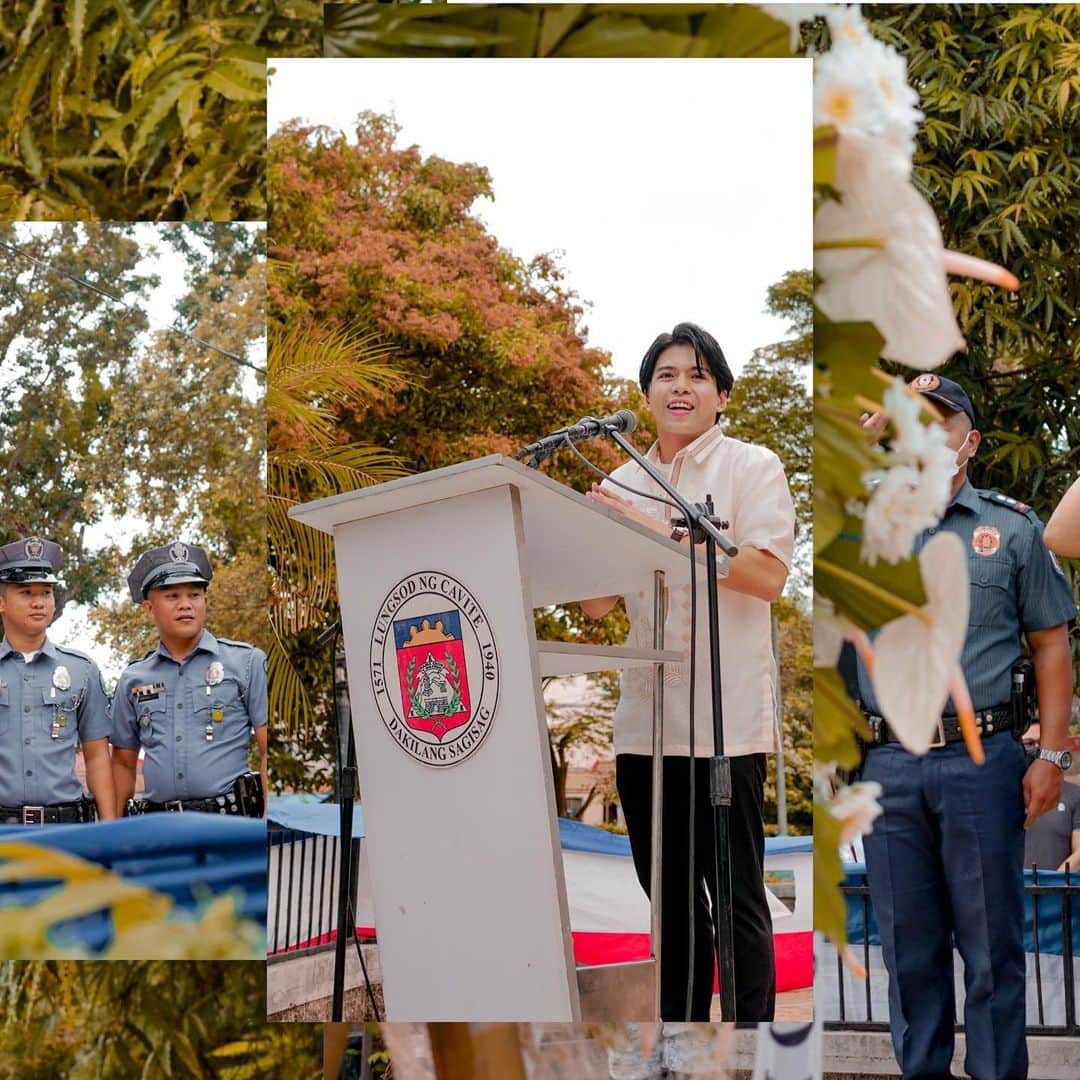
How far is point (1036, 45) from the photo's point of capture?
125 inches

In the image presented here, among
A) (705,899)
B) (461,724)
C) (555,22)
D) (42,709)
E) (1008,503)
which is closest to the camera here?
(461,724)

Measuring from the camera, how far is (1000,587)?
10.1 feet

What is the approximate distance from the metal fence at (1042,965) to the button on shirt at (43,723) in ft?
5.91

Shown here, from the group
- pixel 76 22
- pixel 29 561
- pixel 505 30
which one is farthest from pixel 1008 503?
pixel 76 22

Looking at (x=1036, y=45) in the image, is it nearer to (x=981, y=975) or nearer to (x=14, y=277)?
(x=981, y=975)

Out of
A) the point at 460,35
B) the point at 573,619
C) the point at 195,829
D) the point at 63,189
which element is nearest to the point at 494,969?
the point at 573,619

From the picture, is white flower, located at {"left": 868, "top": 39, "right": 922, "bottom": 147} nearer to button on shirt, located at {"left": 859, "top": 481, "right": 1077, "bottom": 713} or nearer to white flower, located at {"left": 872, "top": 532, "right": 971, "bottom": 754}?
white flower, located at {"left": 872, "top": 532, "right": 971, "bottom": 754}

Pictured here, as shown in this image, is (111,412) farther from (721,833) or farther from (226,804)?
(721,833)

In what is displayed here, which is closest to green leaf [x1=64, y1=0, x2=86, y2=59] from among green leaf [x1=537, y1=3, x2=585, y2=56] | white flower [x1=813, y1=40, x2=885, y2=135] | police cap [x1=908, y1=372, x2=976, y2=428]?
green leaf [x1=537, y1=3, x2=585, y2=56]

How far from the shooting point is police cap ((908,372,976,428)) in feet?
10.3

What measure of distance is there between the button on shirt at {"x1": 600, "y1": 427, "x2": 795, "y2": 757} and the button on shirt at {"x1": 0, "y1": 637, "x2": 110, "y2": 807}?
1.31 metres

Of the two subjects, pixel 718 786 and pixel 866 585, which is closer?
pixel 866 585

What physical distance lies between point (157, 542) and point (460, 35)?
137cm

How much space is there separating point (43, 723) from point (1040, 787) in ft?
7.49
